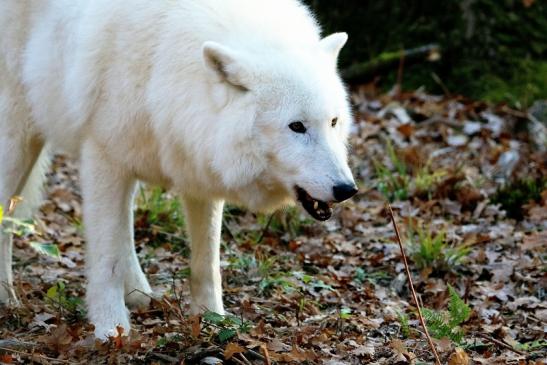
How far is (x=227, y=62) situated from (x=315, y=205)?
2.69 ft

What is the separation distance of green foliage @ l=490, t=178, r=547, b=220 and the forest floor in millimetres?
11

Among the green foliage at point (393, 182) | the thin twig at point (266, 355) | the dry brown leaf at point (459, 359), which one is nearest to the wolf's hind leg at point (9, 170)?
the thin twig at point (266, 355)

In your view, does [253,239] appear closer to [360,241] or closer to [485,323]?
[360,241]

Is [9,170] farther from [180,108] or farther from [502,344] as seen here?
[502,344]

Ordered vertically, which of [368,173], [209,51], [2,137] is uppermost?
[209,51]

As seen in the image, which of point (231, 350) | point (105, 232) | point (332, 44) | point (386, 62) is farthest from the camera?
point (386, 62)

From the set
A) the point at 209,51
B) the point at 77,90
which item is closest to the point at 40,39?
the point at 77,90

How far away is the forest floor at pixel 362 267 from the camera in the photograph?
4.23 meters

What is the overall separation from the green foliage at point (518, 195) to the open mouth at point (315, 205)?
3.11 meters

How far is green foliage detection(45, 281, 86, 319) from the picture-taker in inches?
197

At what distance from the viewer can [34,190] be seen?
598 centimetres

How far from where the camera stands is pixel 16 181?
5.58 meters

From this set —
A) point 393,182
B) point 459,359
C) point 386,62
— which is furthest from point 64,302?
point 386,62

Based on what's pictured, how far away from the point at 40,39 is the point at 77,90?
0.59m
